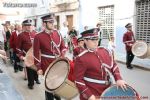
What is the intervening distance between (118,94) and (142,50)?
594 cm

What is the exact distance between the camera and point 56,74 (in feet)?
16.6

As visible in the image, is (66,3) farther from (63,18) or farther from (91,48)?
(91,48)

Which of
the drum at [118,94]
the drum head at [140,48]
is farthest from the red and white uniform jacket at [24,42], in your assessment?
the drum at [118,94]

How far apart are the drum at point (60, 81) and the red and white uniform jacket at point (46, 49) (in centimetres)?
104

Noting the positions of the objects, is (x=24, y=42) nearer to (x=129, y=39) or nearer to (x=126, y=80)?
(x=126, y=80)

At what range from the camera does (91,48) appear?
400cm

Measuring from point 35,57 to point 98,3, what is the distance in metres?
11.9

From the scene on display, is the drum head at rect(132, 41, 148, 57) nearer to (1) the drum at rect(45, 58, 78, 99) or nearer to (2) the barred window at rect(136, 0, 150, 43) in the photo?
(2) the barred window at rect(136, 0, 150, 43)

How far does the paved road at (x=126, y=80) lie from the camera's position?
304 inches

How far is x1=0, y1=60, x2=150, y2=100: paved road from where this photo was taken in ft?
A: 25.3

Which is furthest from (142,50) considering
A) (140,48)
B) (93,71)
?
(93,71)

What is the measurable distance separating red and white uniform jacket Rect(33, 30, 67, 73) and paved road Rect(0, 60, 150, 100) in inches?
55.7

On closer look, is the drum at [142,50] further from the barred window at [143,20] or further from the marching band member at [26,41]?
the barred window at [143,20]

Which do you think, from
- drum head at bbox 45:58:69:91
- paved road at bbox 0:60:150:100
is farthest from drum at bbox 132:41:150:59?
drum head at bbox 45:58:69:91
